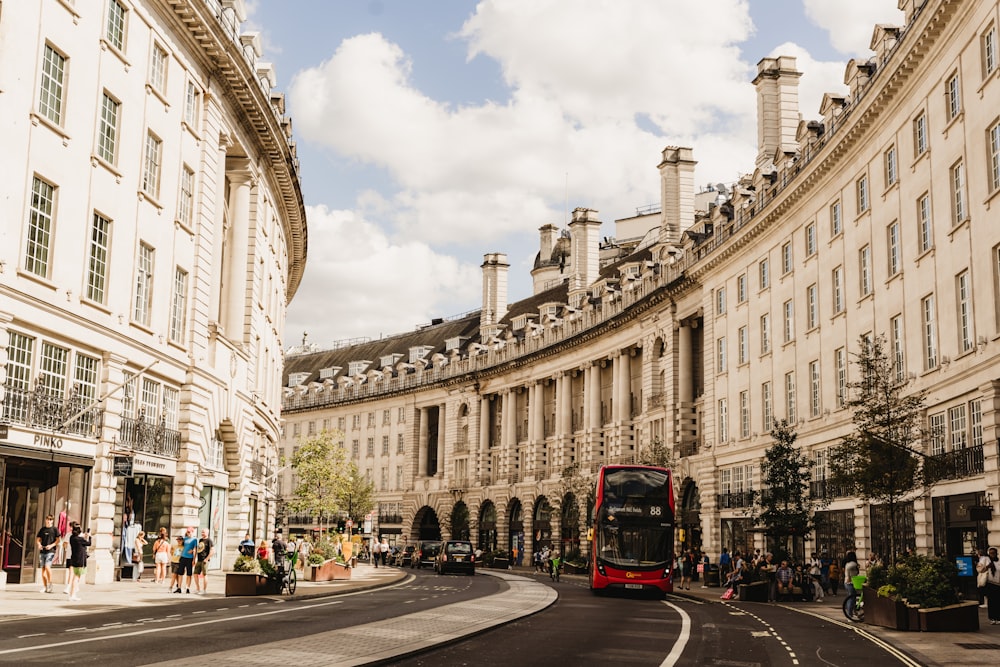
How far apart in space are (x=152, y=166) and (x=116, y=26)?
4.48 metres

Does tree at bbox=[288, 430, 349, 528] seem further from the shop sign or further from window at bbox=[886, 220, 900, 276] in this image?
the shop sign

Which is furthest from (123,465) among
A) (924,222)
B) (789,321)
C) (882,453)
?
(789,321)

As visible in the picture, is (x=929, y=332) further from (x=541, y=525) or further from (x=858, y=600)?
(x=541, y=525)

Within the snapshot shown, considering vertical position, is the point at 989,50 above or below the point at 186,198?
above

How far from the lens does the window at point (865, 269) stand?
142 ft

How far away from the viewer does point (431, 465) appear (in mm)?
110750

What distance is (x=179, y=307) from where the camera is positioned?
37219 millimetres

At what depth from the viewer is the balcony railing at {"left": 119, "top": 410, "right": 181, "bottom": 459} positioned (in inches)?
1283

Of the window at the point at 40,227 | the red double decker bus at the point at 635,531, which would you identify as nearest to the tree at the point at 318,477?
the red double decker bus at the point at 635,531

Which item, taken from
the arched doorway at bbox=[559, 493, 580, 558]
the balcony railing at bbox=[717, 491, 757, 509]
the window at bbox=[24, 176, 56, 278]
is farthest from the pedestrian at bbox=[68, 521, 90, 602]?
the arched doorway at bbox=[559, 493, 580, 558]

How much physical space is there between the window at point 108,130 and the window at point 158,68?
2.48 metres

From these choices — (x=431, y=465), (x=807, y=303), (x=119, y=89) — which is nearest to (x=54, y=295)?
(x=119, y=89)

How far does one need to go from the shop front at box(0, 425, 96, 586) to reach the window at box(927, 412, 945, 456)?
2504 cm

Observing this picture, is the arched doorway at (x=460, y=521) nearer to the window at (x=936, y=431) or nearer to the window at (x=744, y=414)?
the window at (x=744, y=414)
